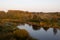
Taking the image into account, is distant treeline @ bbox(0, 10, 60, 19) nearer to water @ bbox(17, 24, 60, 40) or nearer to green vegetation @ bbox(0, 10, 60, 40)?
green vegetation @ bbox(0, 10, 60, 40)

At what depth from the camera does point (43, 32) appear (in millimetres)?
3500

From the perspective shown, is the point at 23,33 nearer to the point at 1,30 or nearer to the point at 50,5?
the point at 1,30

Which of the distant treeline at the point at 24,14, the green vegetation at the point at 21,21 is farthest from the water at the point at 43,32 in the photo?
the distant treeline at the point at 24,14

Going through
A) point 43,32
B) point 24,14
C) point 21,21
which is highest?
point 24,14

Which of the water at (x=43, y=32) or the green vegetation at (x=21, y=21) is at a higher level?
the green vegetation at (x=21, y=21)

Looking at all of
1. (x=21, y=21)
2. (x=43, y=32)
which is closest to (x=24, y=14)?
(x=21, y=21)

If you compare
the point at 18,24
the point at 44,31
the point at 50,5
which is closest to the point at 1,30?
the point at 18,24

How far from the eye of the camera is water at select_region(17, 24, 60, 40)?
3.26 meters

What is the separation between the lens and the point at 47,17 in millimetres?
3408

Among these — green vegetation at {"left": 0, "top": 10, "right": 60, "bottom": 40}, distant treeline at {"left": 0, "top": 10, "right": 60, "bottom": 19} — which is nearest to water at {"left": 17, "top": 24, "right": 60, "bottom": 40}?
green vegetation at {"left": 0, "top": 10, "right": 60, "bottom": 40}

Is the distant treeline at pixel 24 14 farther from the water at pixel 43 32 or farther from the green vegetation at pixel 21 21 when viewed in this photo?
the water at pixel 43 32

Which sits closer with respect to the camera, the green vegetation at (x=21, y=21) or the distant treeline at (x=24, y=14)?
the green vegetation at (x=21, y=21)

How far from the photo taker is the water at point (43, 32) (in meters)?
3.26

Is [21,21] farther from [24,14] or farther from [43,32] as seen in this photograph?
[43,32]
